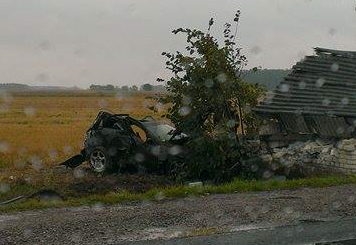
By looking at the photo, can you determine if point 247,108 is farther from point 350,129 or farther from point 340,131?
point 350,129

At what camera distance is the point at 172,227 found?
767 centimetres

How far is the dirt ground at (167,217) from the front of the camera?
7258 millimetres

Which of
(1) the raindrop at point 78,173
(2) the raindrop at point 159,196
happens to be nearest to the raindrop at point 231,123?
(1) the raindrop at point 78,173

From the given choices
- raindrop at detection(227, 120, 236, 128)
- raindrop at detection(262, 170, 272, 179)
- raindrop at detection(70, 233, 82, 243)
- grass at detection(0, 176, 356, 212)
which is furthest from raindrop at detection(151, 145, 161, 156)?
raindrop at detection(70, 233, 82, 243)

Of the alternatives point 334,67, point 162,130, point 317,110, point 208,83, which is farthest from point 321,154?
point 162,130

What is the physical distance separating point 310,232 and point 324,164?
281 inches

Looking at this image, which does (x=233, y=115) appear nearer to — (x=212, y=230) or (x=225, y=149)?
(x=225, y=149)

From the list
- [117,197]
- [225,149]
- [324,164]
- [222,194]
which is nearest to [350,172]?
[324,164]

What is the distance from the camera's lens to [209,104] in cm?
Answer: 1440

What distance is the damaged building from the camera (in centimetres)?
1429

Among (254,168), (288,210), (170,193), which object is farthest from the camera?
(254,168)

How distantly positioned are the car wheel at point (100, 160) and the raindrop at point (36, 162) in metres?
2.21

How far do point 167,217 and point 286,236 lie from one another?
1.95 m

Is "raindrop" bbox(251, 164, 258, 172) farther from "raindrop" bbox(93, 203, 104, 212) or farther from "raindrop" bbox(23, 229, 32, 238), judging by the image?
"raindrop" bbox(23, 229, 32, 238)
